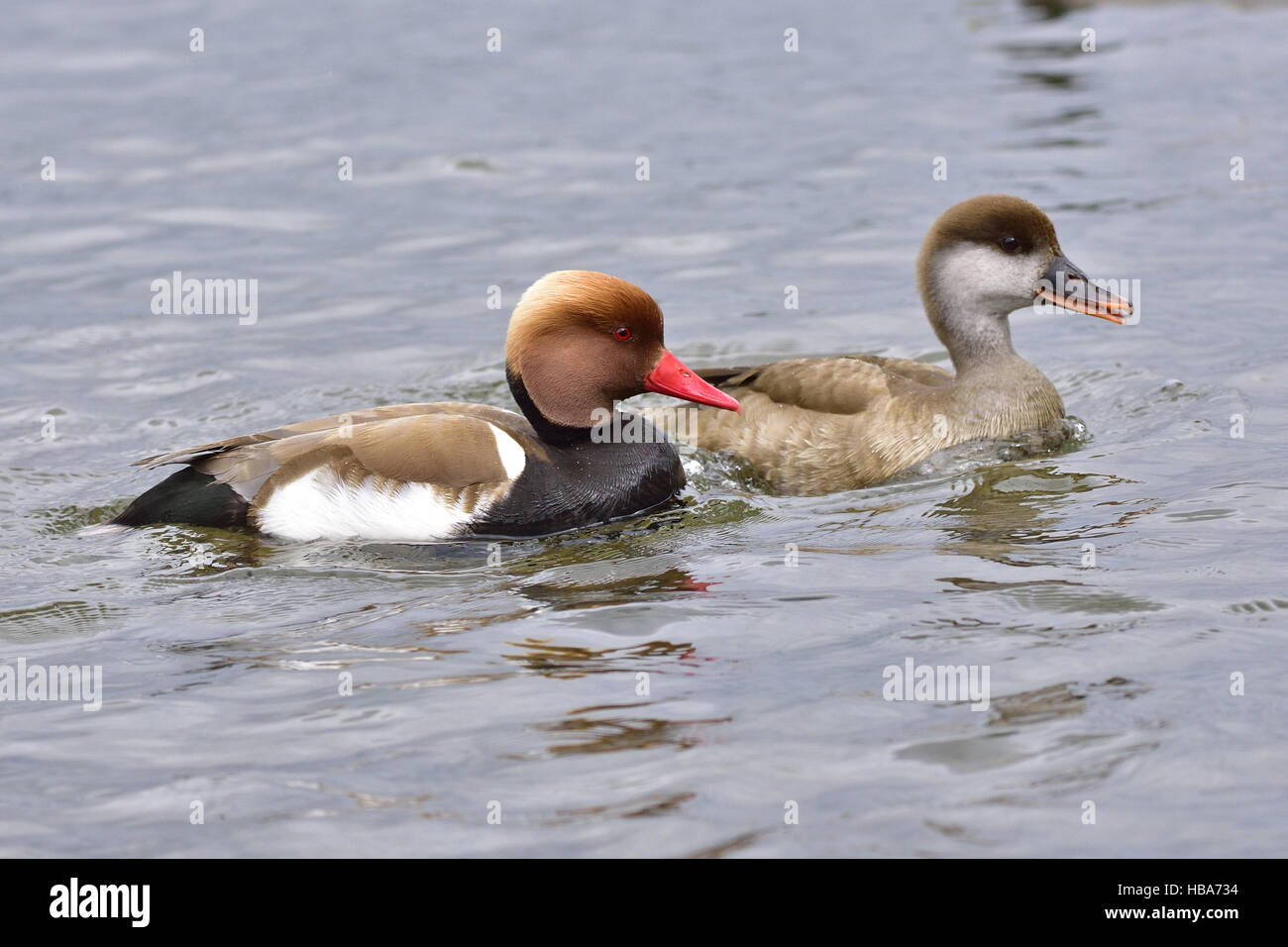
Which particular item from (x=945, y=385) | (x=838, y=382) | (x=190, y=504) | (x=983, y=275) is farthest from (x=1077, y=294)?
(x=190, y=504)

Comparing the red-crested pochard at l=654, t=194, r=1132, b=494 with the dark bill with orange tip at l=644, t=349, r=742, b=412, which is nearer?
the dark bill with orange tip at l=644, t=349, r=742, b=412

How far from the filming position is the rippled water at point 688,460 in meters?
4.98

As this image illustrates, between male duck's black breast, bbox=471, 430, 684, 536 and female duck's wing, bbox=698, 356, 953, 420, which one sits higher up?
female duck's wing, bbox=698, 356, 953, 420

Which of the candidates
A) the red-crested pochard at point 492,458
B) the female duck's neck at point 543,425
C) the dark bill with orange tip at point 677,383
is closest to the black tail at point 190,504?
the red-crested pochard at point 492,458

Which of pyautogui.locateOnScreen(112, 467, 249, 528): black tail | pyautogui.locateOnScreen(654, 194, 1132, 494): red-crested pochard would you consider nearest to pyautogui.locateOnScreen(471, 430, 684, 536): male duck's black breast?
pyautogui.locateOnScreen(654, 194, 1132, 494): red-crested pochard

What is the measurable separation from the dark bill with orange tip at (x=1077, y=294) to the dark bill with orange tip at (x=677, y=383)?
1.97 m

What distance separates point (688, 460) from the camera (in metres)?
8.85

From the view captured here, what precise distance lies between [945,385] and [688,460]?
1.44 meters

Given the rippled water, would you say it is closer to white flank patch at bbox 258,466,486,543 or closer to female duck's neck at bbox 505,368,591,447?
white flank patch at bbox 258,466,486,543

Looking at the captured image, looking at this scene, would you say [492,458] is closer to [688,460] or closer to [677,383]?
[677,383]

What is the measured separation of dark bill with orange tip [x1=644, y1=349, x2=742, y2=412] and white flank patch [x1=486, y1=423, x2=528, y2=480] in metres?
0.70

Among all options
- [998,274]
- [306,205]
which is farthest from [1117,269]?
[306,205]

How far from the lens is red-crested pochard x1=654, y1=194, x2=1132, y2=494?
827 cm

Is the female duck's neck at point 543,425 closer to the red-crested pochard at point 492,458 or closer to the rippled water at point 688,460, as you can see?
the red-crested pochard at point 492,458
